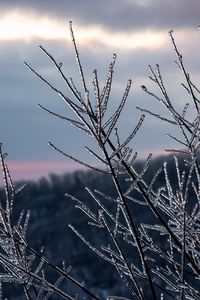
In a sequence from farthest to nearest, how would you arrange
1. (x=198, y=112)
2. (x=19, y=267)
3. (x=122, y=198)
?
1. (x=198, y=112)
2. (x=19, y=267)
3. (x=122, y=198)

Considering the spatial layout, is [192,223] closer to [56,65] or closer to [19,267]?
[19,267]

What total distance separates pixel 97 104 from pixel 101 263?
49211mm

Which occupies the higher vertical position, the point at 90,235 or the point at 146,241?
the point at 146,241

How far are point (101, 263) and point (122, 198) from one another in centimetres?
4917

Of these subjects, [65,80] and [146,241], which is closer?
[65,80]

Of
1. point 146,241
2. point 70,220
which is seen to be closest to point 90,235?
point 70,220

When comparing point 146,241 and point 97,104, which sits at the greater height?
point 97,104

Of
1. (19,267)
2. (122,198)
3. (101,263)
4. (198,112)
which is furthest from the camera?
(101,263)

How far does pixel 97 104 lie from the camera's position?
10.4 ft

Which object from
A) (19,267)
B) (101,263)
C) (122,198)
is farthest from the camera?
(101,263)

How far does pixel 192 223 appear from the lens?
4074 millimetres

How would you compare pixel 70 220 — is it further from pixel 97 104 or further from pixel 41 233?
pixel 97 104

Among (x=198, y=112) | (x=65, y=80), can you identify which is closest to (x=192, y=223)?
(x=198, y=112)

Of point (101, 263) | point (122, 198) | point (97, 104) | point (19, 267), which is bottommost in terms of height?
point (101, 263)
